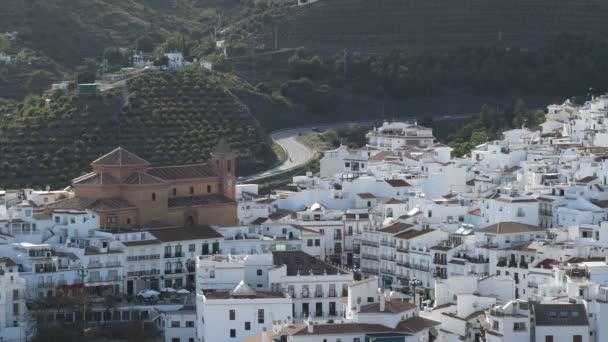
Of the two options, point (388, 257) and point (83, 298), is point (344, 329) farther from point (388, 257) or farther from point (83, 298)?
point (388, 257)

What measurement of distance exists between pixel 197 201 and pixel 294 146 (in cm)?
2841

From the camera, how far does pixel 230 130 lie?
99688 millimetres

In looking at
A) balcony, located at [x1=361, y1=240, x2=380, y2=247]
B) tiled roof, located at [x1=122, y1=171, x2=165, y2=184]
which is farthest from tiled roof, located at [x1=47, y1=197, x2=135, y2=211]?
balcony, located at [x1=361, y1=240, x2=380, y2=247]

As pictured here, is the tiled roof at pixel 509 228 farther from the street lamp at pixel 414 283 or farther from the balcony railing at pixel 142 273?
the balcony railing at pixel 142 273

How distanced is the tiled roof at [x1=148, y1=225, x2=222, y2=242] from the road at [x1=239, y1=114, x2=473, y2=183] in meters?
20.0

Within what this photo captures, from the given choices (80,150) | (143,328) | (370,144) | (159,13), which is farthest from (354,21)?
(143,328)

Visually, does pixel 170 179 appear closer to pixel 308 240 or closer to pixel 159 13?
pixel 308 240

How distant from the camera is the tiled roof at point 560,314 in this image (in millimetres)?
60875

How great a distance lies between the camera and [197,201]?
77.1 metres

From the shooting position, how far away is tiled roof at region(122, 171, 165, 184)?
7531 cm

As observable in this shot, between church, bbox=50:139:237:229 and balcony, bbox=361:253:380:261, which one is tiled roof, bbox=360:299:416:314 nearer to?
balcony, bbox=361:253:380:261

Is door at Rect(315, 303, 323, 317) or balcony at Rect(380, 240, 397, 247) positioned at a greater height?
balcony at Rect(380, 240, 397, 247)

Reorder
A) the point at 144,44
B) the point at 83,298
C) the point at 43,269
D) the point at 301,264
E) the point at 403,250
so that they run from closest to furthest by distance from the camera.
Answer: the point at 83,298
the point at 43,269
the point at 301,264
the point at 403,250
the point at 144,44

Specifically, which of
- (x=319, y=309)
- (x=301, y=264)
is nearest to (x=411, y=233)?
(x=301, y=264)
